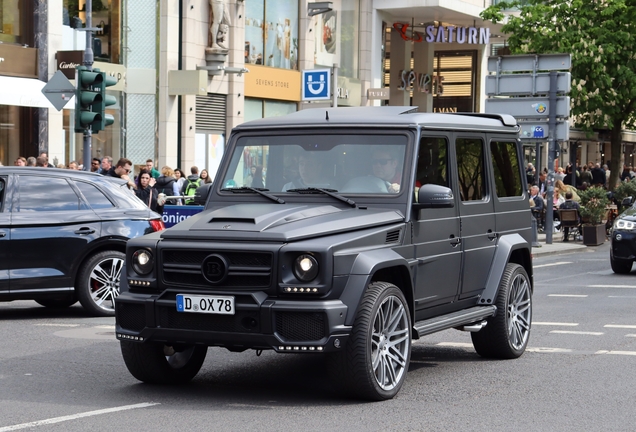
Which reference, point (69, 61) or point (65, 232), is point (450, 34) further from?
point (65, 232)

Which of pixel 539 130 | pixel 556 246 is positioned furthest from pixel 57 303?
pixel 556 246

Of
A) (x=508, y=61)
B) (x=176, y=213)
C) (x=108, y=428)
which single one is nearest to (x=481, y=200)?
(x=108, y=428)

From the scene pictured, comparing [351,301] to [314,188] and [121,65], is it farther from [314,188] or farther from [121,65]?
[121,65]

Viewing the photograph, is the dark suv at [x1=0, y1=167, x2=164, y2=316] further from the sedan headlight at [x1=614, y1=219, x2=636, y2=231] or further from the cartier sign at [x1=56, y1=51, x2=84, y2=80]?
the cartier sign at [x1=56, y1=51, x2=84, y2=80]

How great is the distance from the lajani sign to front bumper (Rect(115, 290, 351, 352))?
3550cm

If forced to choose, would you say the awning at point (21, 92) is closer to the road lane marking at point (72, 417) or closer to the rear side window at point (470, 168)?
the rear side window at point (470, 168)

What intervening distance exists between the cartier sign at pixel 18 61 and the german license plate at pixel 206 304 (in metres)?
19.9

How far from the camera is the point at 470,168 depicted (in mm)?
9289

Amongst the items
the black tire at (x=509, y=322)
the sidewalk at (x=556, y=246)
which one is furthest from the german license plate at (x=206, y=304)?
the sidewalk at (x=556, y=246)

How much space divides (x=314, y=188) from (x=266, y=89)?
26871 mm

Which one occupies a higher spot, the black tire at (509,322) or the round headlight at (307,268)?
the round headlight at (307,268)

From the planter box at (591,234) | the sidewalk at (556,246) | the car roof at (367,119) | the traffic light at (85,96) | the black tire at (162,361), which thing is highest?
the traffic light at (85,96)

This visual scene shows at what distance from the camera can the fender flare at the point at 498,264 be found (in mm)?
9352

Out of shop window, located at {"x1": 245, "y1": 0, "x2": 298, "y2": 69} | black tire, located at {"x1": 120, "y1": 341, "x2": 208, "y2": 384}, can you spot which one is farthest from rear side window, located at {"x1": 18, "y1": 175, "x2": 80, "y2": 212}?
shop window, located at {"x1": 245, "y1": 0, "x2": 298, "y2": 69}
